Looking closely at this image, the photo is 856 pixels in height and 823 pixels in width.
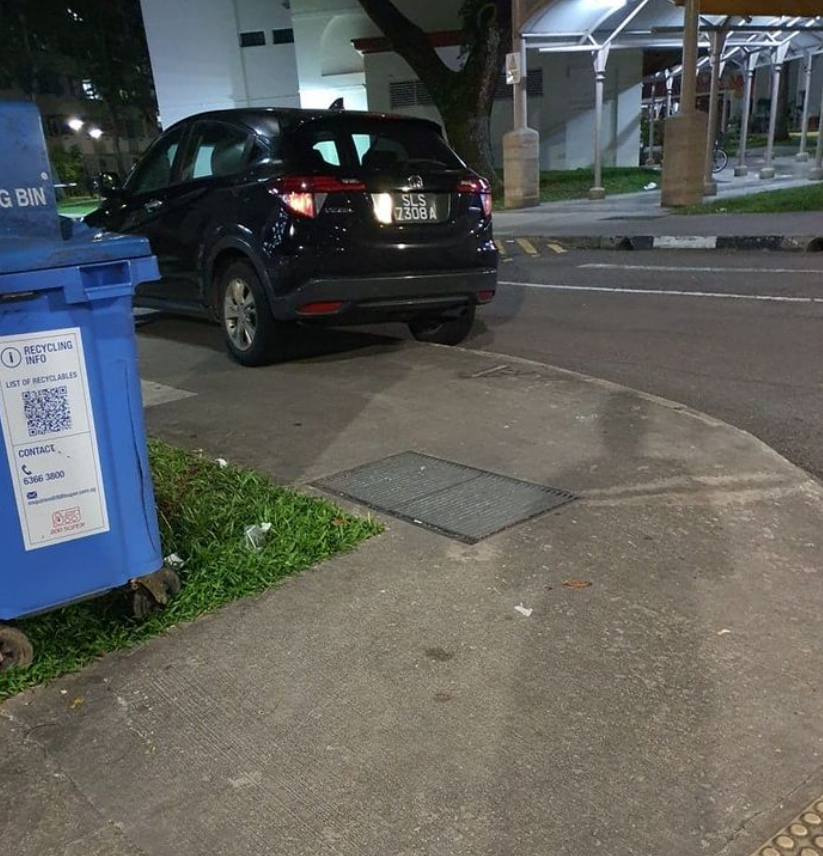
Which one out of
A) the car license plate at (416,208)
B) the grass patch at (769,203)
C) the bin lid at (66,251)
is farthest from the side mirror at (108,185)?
the grass patch at (769,203)

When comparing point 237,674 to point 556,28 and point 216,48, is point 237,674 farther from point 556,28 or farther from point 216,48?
point 216,48

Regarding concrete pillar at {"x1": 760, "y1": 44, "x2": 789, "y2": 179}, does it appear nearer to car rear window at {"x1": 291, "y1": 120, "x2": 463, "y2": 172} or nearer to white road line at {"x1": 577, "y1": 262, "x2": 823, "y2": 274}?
white road line at {"x1": 577, "y1": 262, "x2": 823, "y2": 274}

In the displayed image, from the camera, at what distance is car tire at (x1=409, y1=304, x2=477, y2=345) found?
7215mm

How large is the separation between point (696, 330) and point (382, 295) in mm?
2911

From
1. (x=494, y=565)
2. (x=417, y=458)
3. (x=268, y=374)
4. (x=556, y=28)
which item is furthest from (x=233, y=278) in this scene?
(x=556, y=28)

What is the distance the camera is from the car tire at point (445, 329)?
7.21 m

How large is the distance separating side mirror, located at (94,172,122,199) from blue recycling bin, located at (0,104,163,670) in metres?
5.25

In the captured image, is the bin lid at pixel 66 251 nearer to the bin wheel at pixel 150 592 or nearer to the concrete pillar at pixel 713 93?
the bin wheel at pixel 150 592

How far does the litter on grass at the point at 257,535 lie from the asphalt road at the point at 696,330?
272 cm

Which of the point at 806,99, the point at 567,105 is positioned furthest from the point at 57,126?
the point at 806,99

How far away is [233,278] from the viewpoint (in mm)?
6453

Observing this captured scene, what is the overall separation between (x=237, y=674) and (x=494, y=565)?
1.07m

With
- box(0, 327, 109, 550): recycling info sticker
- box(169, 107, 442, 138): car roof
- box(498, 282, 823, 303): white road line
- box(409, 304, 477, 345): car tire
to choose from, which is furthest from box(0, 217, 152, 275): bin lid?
box(498, 282, 823, 303): white road line

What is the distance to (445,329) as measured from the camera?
728 centimetres
